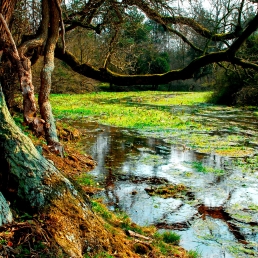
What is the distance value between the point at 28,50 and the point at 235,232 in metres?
6.02

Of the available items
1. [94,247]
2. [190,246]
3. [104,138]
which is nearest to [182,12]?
[104,138]

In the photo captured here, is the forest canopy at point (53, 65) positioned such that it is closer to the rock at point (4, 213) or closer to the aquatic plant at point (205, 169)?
the rock at point (4, 213)

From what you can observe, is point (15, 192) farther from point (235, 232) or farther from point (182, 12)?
point (182, 12)

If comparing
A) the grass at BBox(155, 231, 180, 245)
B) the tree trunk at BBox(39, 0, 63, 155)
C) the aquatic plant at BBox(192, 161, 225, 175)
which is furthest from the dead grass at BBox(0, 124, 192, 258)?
the aquatic plant at BBox(192, 161, 225, 175)

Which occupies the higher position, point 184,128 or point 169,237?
point 184,128

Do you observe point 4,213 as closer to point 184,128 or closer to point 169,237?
point 169,237

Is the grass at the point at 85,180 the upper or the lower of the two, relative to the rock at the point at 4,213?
lower

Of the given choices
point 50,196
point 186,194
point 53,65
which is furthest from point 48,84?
point 50,196

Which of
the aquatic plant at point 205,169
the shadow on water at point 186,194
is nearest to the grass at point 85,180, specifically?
the shadow on water at point 186,194

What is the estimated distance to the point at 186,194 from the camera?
766cm

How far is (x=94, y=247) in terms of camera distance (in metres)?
3.44

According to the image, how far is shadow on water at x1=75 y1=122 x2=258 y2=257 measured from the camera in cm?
575

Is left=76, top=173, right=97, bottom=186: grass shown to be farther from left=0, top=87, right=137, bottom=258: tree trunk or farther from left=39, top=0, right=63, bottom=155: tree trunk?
left=0, top=87, right=137, bottom=258: tree trunk

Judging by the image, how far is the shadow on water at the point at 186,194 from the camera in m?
5.75
